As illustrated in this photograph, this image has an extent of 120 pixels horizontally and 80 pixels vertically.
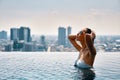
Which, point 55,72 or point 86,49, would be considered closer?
point 55,72

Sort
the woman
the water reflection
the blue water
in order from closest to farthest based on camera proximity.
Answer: the water reflection → the blue water → the woman

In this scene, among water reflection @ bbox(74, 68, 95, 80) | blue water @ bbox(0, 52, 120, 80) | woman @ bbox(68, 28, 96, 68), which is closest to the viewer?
water reflection @ bbox(74, 68, 95, 80)

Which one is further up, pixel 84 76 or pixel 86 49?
pixel 86 49

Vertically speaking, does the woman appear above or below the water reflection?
above

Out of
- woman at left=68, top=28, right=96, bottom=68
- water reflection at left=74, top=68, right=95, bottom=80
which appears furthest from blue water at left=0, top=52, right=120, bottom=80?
woman at left=68, top=28, right=96, bottom=68

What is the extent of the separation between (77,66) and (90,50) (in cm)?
589

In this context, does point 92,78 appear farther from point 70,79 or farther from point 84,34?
point 84,34

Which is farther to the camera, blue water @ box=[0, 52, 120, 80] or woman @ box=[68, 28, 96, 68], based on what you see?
woman @ box=[68, 28, 96, 68]

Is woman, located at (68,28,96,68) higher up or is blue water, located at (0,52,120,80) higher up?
woman, located at (68,28,96,68)

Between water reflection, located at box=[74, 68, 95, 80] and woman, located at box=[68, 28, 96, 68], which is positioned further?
woman, located at box=[68, 28, 96, 68]

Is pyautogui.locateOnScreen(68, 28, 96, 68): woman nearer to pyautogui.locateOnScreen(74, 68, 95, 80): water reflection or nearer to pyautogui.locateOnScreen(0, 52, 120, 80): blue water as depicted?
pyautogui.locateOnScreen(0, 52, 120, 80): blue water

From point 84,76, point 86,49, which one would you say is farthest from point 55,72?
point 86,49

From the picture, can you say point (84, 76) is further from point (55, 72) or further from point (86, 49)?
point (86, 49)

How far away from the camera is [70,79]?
146ft
